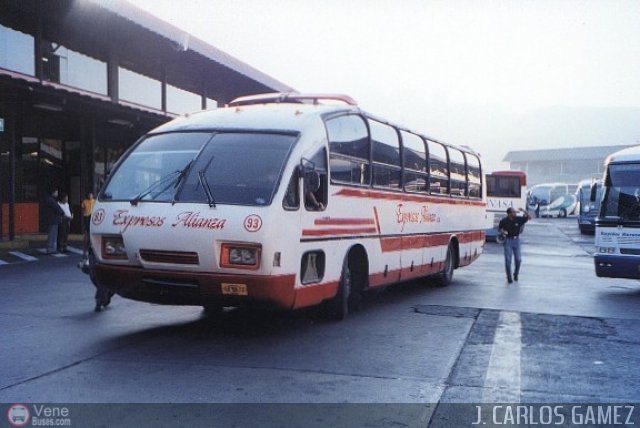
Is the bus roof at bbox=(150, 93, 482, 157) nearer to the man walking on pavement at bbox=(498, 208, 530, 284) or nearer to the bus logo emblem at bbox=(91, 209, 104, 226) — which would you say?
the bus logo emblem at bbox=(91, 209, 104, 226)

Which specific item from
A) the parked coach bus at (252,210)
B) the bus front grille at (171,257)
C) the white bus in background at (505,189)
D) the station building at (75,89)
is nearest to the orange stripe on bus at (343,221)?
the parked coach bus at (252,210)

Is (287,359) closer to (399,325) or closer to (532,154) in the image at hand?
(399,325)

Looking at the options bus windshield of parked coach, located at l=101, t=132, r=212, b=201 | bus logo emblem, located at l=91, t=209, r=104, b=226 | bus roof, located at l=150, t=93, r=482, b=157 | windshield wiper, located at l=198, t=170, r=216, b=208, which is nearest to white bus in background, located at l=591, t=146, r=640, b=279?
bus roof, located at l=150, t=93, r=482, b=157

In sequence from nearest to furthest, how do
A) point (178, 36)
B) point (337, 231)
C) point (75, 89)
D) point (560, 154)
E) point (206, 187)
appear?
point (206, 187), point (337, 231), point (75, 89), point (178, 36), point (560, 154)

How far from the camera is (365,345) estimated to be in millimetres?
7996

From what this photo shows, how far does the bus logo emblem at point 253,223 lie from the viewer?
752 cm

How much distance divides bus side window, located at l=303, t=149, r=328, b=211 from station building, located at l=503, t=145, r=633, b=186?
98556 mm

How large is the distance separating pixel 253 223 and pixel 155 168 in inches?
66.9

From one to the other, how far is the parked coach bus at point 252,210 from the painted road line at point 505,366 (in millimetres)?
2110

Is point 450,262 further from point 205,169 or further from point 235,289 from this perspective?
point 235,289

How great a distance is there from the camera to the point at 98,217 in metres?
8.30

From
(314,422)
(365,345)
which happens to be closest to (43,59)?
(365,345)

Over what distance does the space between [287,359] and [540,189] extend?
65.7 meters

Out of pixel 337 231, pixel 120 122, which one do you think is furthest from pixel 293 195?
pixel 120 122
